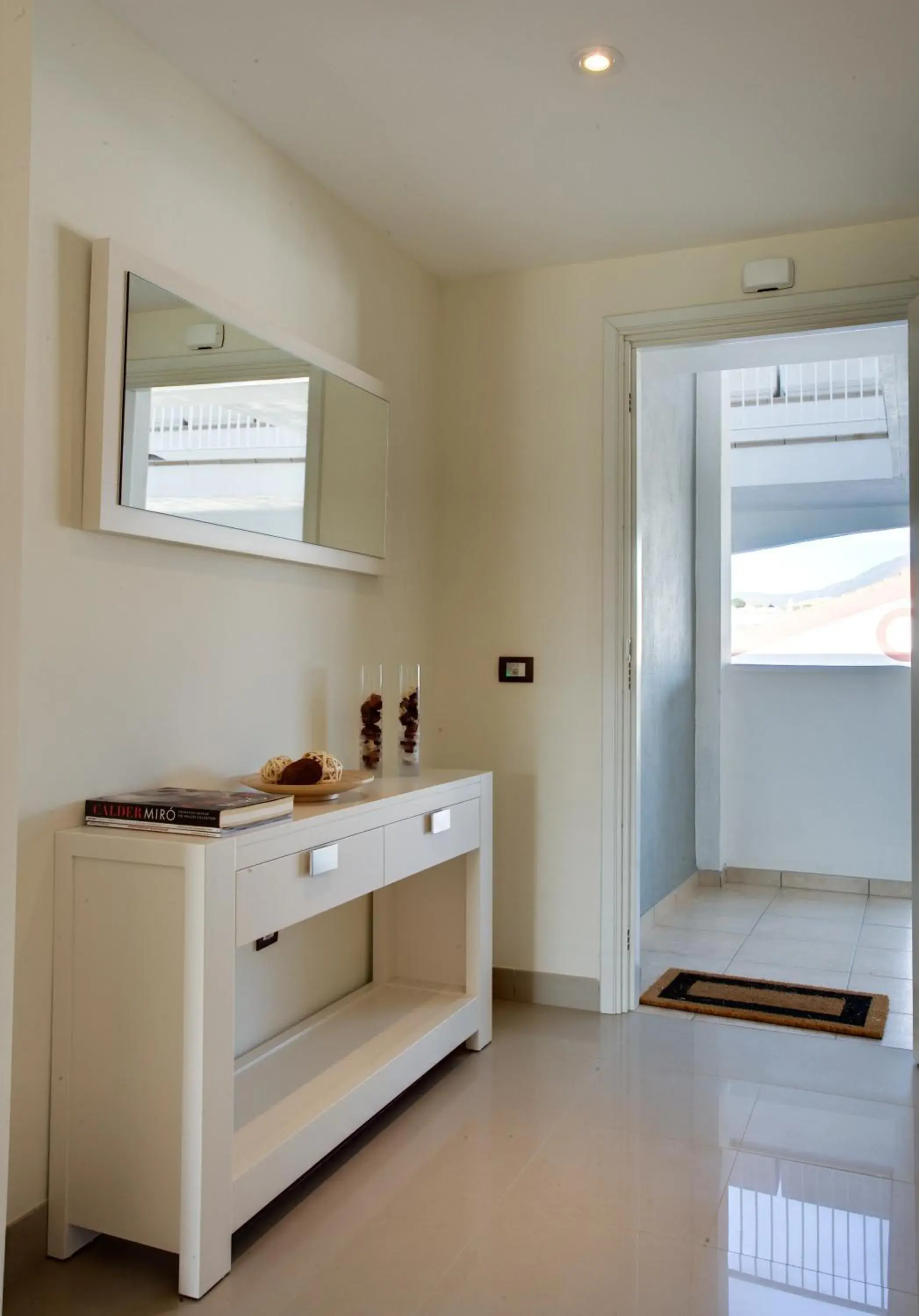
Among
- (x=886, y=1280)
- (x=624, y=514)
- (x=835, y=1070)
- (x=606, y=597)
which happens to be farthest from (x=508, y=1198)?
(x=624, y=514)

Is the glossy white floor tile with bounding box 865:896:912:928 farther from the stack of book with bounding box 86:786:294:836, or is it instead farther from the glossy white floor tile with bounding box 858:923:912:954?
the stack of book with bounding box 86:786:294:836

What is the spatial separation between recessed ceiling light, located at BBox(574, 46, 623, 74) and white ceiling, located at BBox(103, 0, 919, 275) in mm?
20

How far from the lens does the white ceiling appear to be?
84.9 inches

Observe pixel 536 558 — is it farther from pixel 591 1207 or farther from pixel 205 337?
pixel 591 1207

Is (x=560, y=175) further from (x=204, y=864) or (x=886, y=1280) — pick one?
(x=886, y=1280)

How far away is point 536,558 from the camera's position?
3539mm

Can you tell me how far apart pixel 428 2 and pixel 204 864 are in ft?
5.65

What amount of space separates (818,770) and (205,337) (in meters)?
4.09

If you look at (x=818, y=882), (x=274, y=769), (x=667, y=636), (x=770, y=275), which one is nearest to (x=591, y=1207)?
(x=274, y=769)

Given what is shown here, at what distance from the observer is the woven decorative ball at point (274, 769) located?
2.40m

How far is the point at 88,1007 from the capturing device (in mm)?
1930

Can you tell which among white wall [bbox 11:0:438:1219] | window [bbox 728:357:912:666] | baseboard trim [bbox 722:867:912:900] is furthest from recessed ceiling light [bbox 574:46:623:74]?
Result: baseboard trim [bbox 722:867:912:900]

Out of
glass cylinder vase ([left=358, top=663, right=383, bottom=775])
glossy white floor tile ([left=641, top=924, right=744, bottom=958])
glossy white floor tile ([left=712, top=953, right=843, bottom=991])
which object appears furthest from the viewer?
glossy white floor tile ([left=641, top=924, right=744, bottom=958])

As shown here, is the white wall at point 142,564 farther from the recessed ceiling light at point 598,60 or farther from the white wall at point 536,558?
the recessed ceiling light at point 598,60
